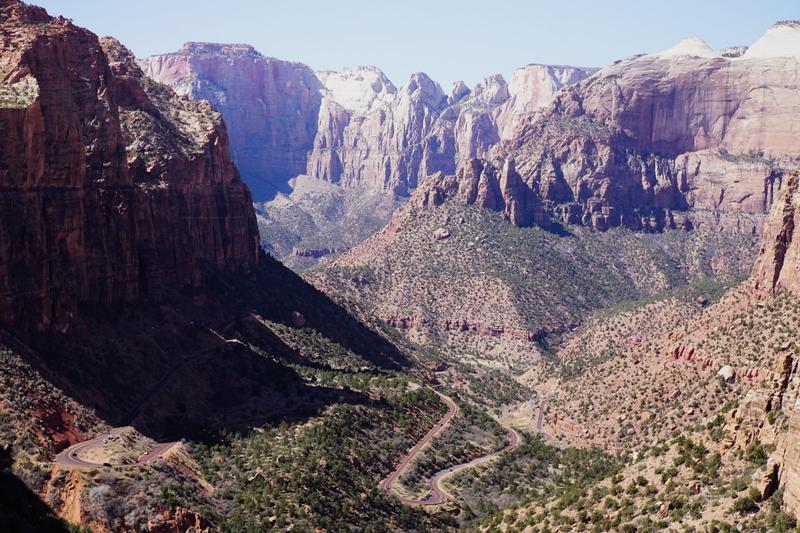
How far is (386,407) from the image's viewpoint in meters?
116

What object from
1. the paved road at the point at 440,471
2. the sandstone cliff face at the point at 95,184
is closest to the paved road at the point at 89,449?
the sandstone cliff face at the point at 95,184

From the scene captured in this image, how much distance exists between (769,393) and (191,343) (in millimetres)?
75035

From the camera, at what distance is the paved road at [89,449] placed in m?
78.1

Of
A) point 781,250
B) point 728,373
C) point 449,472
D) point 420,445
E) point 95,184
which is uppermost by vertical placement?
point 95,184

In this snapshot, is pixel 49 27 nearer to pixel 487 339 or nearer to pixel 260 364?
pixel 260 364

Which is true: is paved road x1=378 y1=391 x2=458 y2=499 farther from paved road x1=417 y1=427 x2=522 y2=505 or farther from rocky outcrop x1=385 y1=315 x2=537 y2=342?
rocky outcrop x1=385 y1=315 x2=537 y2=342

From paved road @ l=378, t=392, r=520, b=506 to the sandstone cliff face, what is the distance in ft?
120

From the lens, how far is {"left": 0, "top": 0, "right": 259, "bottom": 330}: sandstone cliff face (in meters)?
96.5

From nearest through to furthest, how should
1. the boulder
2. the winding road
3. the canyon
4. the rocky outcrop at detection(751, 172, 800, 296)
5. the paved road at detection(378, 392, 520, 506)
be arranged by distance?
the canyon < the winding road < the paved road at detection(378, 392, 520, 506) < the boulder < the rocky outcrop at detection(751, 172, 800, 296)

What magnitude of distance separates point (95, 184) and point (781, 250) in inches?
3230

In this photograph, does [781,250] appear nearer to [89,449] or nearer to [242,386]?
[242,386]

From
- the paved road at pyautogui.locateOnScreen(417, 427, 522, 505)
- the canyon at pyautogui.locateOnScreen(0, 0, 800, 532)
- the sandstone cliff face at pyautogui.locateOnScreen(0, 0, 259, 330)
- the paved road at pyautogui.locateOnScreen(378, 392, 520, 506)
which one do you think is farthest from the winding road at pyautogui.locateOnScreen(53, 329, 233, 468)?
the paved road at pyautogui.locateOnScreen(417, 427, 522, 505)

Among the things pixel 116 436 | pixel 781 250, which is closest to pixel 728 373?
pixel 781 250

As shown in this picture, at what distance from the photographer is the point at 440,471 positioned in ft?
345
